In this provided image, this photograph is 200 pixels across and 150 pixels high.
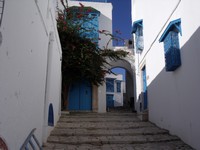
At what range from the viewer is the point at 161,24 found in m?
6.49

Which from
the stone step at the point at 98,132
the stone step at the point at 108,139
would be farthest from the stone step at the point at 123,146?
the stone step at the point at 98,132

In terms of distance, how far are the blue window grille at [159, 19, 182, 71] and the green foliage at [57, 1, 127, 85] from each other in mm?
4497

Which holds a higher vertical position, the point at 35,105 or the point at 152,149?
the point at 35,105

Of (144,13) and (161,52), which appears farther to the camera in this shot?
(144,13)

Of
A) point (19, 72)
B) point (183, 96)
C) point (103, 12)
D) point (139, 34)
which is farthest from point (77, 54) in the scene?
point (19, 72)

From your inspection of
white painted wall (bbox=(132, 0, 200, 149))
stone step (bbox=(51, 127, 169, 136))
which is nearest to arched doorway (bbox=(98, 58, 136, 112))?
white painted wall (bbox=(132, 0, 200, 149))

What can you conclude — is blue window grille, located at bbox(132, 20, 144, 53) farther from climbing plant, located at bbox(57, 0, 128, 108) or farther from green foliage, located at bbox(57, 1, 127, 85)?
green foliage, located at bbox(57, 1, 127, 85)

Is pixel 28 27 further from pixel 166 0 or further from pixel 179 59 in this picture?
pixel 166 0

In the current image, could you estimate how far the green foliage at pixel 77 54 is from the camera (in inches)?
359

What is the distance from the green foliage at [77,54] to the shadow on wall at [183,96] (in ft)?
12.1

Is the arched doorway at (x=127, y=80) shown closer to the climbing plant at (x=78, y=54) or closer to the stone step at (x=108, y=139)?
the climbing plant at (x=78, y=54)

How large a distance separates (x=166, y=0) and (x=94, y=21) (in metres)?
5.55

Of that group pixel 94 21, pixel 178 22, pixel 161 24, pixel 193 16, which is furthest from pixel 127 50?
pixel 193 16

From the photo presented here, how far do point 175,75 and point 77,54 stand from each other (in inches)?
198
